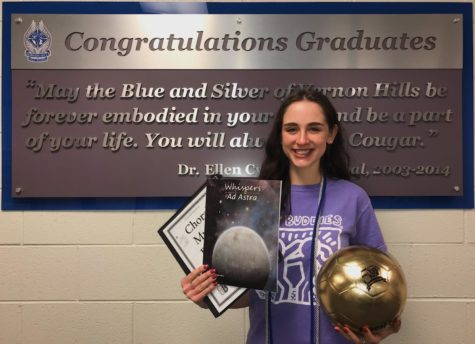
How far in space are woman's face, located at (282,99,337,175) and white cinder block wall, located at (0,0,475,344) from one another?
69 cm

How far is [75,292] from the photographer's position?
1.50 meters

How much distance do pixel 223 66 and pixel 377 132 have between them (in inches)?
26.7

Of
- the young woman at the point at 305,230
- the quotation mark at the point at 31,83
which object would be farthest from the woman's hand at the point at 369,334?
the quotation mark at the point at 31,83

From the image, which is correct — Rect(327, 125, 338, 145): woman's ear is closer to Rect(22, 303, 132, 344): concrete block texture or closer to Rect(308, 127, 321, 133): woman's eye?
Rect(308, 127, 321, 133): woman's eye

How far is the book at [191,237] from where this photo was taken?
3.30 ft

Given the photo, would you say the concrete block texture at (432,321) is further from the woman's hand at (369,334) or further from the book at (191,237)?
the book at (191,237)

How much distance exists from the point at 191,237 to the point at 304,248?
324 millimetres

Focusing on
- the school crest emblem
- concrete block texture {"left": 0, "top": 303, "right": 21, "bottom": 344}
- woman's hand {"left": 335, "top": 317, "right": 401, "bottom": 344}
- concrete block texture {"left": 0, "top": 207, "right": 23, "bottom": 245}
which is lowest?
concrete block texture {"left": 0, "top": 303, "right": 21, "bottom": 344}

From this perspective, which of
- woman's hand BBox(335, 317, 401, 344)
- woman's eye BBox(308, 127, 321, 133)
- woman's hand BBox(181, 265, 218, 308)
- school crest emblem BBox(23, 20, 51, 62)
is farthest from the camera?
school crest emblem BBox(23, 20, 51, 62)

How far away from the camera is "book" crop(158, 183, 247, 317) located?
39.6 inches

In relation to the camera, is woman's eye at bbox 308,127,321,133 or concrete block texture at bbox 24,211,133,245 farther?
concrete block texture at bbox 24,211,133,245

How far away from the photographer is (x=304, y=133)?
1.06 m

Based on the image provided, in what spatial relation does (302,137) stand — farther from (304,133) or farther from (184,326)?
(184,326)

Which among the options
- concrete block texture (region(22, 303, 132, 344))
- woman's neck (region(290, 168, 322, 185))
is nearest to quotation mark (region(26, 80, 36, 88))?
concrete block texture (region(22, 303, 132, 344))
